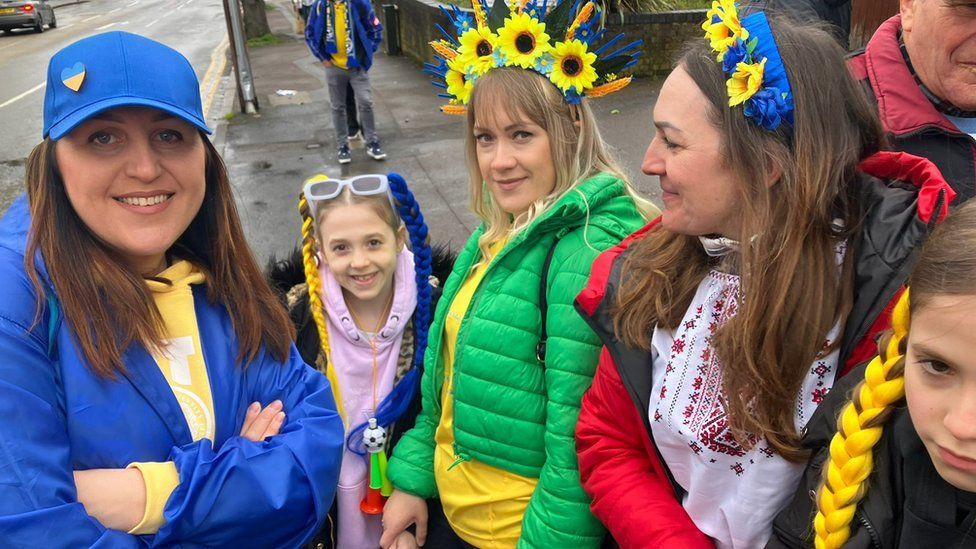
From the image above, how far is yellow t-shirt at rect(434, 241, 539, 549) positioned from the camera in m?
2.08

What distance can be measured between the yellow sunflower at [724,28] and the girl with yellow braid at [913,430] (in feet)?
1.85

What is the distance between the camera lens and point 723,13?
1548 mm

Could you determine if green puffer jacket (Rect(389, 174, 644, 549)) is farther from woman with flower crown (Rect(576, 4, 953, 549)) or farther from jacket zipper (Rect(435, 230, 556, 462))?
woman with flower crown (Rect(576, 4, 953, 549))

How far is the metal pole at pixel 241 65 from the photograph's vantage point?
10.2 meters

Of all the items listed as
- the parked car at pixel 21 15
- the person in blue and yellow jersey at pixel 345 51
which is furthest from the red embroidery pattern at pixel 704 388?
the parked car at pixel 21 15

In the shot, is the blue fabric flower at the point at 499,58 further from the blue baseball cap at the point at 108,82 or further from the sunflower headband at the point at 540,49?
the blue baseball cap at the point at 108,82

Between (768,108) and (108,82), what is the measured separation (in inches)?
52.4

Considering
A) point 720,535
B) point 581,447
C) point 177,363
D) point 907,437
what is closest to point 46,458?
point 177,363

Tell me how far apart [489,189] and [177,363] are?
1.09 meters

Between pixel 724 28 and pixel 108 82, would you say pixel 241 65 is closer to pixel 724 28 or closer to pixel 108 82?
pixel 108 82

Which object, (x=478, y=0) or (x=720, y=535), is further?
(x=478, y=0)

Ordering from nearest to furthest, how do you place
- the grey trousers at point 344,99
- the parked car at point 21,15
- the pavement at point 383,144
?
the pavement at point 383,144
the grey trousers at point 344,99
the parked car at point 21,15

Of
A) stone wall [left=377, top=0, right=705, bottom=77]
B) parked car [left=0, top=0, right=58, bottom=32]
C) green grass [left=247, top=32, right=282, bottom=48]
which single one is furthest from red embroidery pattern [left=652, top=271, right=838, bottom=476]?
parked car [left=0, top=0, right=58, bottom=32]

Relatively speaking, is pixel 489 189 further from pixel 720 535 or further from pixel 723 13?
pixel 720 535
